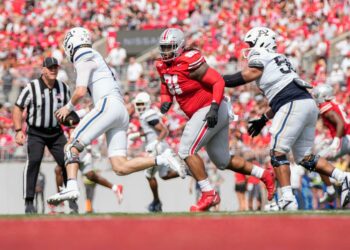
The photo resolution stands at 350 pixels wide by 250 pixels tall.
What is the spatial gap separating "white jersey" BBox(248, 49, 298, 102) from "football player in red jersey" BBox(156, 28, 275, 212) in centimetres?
38

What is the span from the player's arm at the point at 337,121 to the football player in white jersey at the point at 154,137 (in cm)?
232

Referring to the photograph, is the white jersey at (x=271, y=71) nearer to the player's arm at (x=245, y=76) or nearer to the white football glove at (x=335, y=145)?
the player's arm at (x=245, y=76)

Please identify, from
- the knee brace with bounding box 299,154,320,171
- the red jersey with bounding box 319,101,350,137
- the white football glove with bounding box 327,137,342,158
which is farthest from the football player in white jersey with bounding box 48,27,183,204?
the red jersey with bounding box 319,101,350,137

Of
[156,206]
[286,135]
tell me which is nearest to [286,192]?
[286,135]

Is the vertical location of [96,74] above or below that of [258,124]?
above

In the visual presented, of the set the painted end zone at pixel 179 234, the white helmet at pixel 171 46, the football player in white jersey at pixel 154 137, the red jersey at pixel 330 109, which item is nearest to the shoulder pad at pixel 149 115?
the football player in white jersey at pixel 154 137

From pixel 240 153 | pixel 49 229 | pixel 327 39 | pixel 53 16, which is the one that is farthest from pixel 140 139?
pixel 49 229

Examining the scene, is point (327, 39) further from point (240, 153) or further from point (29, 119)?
point (29, 119)

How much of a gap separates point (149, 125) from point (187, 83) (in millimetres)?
4591

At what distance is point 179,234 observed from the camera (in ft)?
17.9

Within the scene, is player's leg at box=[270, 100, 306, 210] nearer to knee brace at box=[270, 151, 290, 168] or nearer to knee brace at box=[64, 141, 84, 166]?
knee brace at box=[270, 151, 290, 168]

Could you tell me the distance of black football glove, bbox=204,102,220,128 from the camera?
9.54 m

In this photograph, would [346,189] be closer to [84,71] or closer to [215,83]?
[215,83]

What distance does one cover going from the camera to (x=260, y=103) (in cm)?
1831
